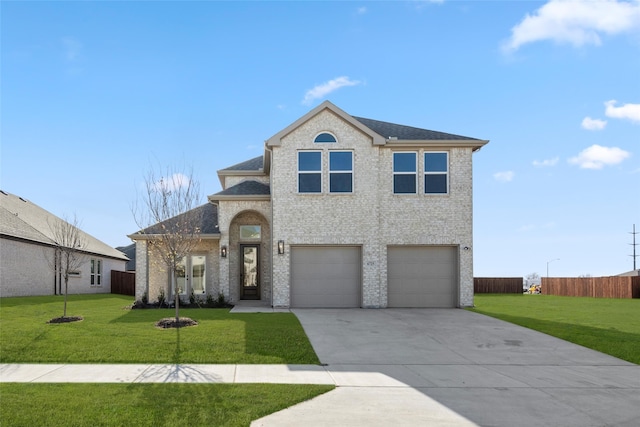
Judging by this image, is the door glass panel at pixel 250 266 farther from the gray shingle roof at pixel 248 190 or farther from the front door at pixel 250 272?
the gray shingle roof at pixel 248 190

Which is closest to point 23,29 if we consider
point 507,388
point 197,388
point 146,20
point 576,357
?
point 146,20

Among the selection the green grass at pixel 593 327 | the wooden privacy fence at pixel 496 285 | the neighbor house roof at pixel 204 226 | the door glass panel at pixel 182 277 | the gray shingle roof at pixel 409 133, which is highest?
the gray shingle roof at pixel 409 133

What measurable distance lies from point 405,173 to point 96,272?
2391 cm

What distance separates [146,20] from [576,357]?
1451cm

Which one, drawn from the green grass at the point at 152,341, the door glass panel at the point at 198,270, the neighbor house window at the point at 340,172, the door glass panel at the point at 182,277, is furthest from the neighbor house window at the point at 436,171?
the door glass panel at the point at 182,277

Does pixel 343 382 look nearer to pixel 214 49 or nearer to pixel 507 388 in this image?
pixel 507 388

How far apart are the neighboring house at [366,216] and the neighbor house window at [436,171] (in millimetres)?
39

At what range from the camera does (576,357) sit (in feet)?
36.4

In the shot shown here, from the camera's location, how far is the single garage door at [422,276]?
19.0m

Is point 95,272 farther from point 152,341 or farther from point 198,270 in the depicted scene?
point 152,341

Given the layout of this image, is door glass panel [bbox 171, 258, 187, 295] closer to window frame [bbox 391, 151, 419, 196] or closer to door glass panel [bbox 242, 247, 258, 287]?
Result: door glass panel [bbox 242, 247, 258, 287]

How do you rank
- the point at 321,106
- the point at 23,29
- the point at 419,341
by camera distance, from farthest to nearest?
the point at 321,106 → the point at 23,29 → the point at 419,341

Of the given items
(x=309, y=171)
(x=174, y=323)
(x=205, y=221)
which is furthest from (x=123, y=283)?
(x=174, y=323)

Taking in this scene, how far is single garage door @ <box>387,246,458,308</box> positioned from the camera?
19.0 metres
